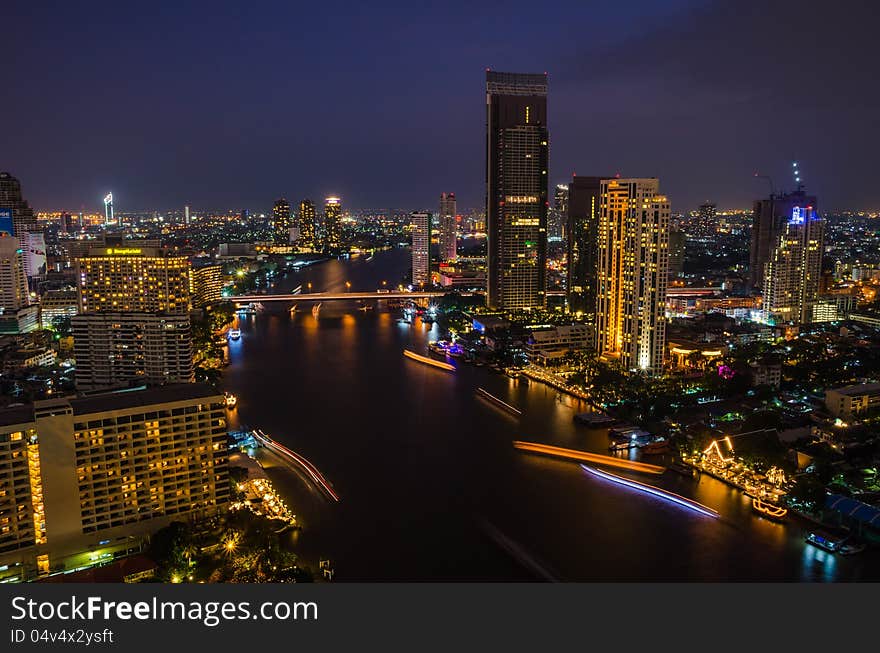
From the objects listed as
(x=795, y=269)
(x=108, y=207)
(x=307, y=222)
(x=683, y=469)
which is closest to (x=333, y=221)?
(x=307, y=222)

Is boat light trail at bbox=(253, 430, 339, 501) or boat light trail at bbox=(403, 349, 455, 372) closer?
boat light trail at bbox=(253, 430, 339, 501)

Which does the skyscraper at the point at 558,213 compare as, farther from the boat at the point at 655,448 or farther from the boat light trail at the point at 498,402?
the boat at the point at 655,448

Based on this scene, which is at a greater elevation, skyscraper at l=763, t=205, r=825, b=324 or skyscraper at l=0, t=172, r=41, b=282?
skyscraper at l=0, t=172, r=41, b=282

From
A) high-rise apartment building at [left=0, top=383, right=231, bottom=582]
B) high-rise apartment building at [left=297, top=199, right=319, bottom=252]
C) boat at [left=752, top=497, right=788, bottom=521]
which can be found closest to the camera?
high-rise apartment building at [left=0, top=383, right=231, bottom=582]

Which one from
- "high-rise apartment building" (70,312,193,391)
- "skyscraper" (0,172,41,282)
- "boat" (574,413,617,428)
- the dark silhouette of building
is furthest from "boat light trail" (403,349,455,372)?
"skyscraper" (0,172,41,282)

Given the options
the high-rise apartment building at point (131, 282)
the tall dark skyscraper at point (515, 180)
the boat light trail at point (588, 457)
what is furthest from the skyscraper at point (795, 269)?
the high-rise apartment building at point (131, 282)

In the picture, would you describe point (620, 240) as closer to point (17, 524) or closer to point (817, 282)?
point (817, 282)

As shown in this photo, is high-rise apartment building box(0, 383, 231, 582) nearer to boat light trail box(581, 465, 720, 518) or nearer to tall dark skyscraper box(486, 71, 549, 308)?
boat light trail box(581, 465, 720, 518)

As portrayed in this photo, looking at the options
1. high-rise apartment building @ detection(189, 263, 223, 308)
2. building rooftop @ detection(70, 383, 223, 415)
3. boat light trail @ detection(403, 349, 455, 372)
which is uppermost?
high-rise apartment building @ detection(189, 263, 223, 308)
